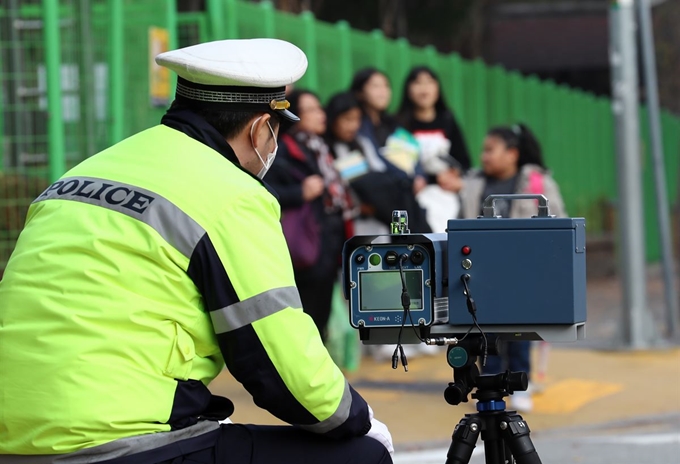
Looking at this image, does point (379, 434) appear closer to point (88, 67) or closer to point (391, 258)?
point (391, 258)

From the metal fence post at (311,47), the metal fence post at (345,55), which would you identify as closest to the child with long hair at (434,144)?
the metal fence post at (311,47)

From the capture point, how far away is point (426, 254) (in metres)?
3.49

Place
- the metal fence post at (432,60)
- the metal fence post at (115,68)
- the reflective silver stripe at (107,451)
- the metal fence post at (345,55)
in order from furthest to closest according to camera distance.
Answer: the metal fence post at (432,60), the metal fence post at (345,55), the metal fence post at (115,68), the reflective silver stripe at (107,451)

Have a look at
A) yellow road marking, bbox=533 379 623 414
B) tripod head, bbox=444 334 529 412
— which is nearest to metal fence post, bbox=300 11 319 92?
yellow road marking, bbox=533 379 623 414

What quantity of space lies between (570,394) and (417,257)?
244 inches

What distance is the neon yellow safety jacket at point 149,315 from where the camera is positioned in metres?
3.08

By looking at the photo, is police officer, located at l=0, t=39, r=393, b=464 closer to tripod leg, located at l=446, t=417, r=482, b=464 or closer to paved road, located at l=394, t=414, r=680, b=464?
tripod leg, located at l=446, t=417, r=482, b=464

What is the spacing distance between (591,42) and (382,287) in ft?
78.7

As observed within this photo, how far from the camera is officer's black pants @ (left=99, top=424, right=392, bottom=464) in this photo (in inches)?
128

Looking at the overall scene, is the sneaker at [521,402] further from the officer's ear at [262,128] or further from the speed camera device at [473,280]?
the officer's ear at [262,128]

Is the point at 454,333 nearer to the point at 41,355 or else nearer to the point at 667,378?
the point at 41,355

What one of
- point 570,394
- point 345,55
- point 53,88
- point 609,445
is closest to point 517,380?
point 609,445

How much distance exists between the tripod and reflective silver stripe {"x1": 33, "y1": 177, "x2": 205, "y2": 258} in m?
0.84

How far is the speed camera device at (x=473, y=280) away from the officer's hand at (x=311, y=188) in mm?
5048
